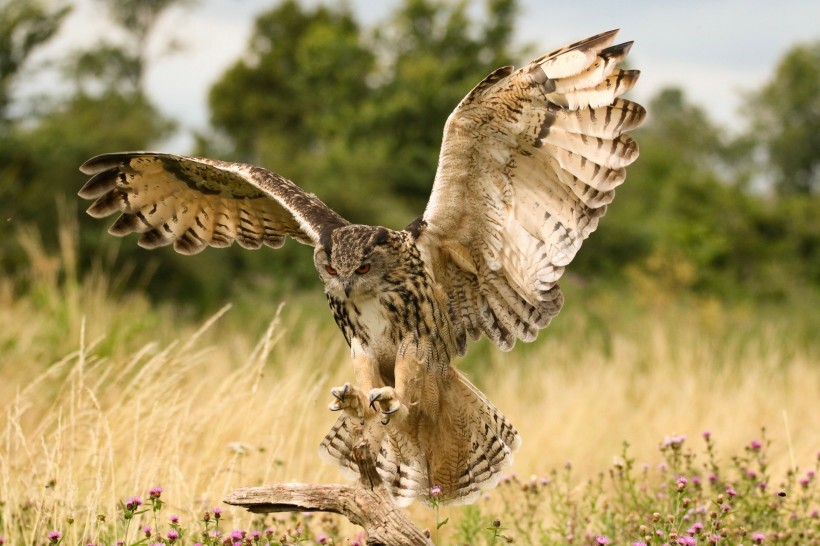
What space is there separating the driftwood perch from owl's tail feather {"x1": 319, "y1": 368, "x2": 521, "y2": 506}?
2.07 ft

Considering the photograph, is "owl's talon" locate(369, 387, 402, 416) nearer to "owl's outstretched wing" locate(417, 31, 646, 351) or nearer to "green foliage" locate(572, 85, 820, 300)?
"owl's outstretched wing" locate(417, 31, 646, 351)

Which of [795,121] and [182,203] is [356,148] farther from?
[795,121]

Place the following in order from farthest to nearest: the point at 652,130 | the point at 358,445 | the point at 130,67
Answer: the point at 652,130 < the point at 130,67 < the point at 358,445

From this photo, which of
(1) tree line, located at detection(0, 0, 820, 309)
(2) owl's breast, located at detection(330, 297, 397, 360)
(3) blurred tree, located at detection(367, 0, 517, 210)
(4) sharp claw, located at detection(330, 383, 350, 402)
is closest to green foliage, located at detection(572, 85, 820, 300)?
(1) tree line, located at detection(0, 0, 820, 309)

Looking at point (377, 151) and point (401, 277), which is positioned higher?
point (377, 151)

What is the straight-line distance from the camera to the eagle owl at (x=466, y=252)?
407 cm

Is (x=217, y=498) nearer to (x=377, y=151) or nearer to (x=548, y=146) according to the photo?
(x=548, y=146)

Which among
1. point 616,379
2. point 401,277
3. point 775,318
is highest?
point 775,318

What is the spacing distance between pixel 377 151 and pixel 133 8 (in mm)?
15866

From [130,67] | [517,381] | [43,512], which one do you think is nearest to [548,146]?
[43,512]

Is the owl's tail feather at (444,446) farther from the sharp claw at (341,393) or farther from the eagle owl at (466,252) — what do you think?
the sharp claw at (341,393)

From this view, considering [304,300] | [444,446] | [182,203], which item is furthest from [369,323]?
[304,300]

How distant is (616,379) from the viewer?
36.1 feet

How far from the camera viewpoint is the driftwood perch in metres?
3.73
